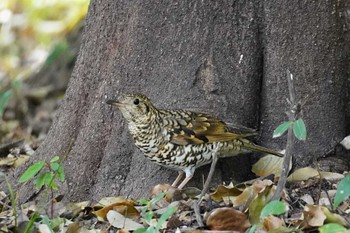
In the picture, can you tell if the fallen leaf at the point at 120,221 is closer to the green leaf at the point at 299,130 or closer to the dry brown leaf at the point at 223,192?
the dry brown leaf at the point at 223,192

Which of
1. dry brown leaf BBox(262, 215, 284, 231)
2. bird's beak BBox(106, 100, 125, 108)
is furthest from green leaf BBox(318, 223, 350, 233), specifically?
bird's beak BBox(106, 100, 125, 108)

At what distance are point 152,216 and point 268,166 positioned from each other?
1.29m

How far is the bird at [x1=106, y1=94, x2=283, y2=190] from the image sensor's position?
6078 millimetres

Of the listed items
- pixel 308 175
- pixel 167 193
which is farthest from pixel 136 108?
pixel 308 175

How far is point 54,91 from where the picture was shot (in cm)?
1254

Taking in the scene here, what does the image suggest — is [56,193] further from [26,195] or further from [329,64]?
[329,64]

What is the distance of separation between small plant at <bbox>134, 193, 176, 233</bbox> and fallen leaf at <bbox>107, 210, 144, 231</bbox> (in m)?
0.10

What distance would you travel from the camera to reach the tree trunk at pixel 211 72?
20.6ft

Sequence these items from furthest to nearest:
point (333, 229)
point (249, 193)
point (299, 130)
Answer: point (249, 193), point (299, 130), point (333, 229)

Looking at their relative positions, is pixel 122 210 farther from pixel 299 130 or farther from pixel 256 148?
pixel 299 130

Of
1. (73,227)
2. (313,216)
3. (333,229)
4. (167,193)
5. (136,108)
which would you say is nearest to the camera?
(333,229)

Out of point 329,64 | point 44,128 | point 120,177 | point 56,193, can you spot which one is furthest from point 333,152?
point 44,128

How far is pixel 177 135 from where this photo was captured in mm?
6195

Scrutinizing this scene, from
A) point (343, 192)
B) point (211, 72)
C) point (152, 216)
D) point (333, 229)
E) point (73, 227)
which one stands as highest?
point (211, 72)
